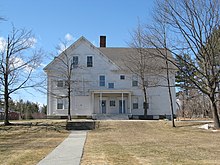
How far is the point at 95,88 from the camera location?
37188 mm

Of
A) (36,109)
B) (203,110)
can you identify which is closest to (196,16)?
(203,110)

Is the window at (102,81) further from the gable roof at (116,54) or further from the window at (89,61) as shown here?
the gable roof at (116,54)

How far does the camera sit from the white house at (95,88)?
36844 millimetres

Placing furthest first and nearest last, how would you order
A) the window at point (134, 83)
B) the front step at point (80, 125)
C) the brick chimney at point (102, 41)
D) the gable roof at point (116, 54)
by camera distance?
the brick chimney at point (102, 41) → the window at point (134, 83) → the gable roof at point (116, 54) → the front step at point (80, 125)

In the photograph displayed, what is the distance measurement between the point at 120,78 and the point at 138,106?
169 inches

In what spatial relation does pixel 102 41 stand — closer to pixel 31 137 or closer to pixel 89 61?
pixel 89 61

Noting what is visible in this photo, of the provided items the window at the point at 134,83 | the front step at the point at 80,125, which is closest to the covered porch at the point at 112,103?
the window at the point at 134,83

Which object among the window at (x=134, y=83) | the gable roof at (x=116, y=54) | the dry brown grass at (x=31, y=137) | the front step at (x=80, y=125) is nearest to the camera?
the dry brown grass at (x=31, y=137)

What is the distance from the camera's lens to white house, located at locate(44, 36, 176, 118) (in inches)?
1451

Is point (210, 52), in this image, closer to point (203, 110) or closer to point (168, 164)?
point (168, 164)

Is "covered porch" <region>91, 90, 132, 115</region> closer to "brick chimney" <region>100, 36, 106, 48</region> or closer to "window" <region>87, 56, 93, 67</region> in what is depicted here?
"window" <region>87, 56, 93, 67</region>

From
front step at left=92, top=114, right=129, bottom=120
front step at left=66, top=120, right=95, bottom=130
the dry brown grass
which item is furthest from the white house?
the dry brown grass

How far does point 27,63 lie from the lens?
2838 cm

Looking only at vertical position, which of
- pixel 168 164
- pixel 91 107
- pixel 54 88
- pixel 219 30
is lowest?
pixel 168 164
